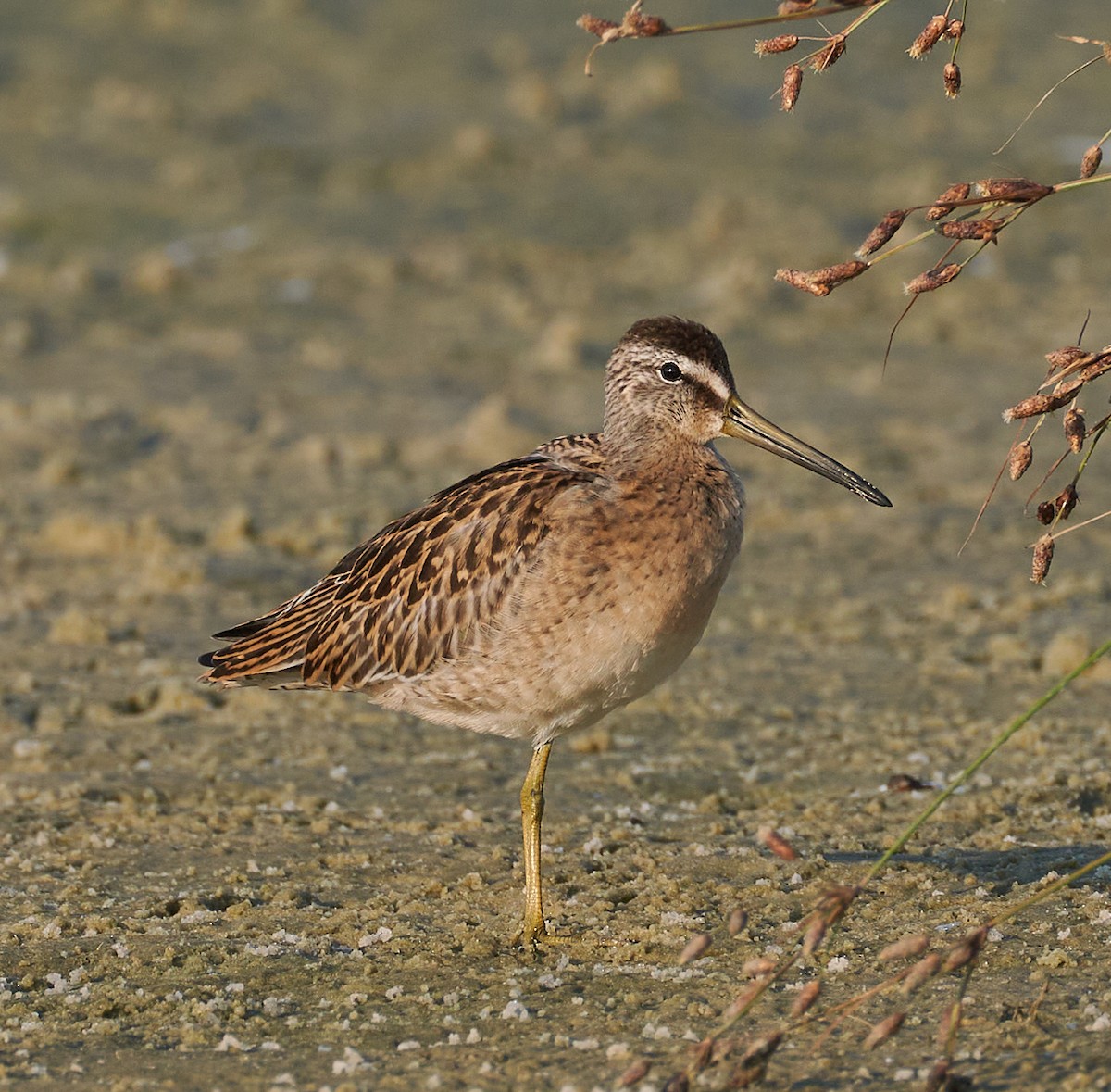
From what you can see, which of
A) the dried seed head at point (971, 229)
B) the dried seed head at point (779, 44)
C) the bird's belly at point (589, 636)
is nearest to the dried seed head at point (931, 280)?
the dried seed head at point (971, 229)

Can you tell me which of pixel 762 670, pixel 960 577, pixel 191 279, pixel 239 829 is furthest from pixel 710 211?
pixel 239 829

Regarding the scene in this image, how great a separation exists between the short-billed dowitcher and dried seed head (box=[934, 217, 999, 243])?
166 centimetres

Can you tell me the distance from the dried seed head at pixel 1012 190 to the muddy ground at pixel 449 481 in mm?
1937

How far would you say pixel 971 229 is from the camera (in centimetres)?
384

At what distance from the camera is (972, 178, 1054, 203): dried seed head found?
3758mm

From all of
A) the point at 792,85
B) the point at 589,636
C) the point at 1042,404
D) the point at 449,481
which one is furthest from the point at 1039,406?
the point at 449,481

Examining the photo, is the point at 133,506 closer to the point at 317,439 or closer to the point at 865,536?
the point at 317,439

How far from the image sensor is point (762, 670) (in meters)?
7.85

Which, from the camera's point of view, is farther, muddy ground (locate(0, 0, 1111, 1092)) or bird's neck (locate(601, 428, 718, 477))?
bird's neck (locate(601, 428, 718, 477))

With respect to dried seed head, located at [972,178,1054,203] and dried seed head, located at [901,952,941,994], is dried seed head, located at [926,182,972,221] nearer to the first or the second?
dried seed head, located at [972,178,1054,203]

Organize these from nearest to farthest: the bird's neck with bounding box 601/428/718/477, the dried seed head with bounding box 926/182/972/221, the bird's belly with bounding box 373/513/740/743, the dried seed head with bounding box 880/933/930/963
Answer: the dried seed head with bounding box 880/933/930/963 < the dried seed head with bounding box 926/182/972/221 < the bird's belly with bounding box 373/513/740/743 < the bird's neck with bounding box 601/428/718/477

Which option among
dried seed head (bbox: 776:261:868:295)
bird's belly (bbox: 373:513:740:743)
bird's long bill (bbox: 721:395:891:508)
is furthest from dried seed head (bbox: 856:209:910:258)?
bird's long bill (bbox: 721:395:891:508)

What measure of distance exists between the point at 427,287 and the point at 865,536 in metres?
4.92

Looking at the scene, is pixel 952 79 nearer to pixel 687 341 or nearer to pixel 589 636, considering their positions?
pixel 687 341
